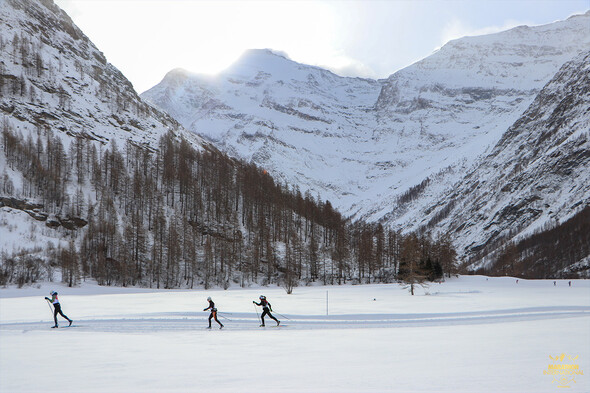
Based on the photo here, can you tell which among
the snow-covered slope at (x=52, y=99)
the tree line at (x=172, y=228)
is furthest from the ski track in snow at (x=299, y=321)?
the snow-covered slope at (x=52, y=99)

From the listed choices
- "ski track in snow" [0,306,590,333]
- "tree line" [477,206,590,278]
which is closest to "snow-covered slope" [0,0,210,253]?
"ski track in snow" [0,306,590,333]

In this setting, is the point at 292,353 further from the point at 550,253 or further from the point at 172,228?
the point at 550,253

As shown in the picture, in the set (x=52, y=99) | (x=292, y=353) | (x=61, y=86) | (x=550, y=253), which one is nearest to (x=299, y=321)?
(x=292, y=353)

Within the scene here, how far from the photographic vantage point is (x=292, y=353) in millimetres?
17047

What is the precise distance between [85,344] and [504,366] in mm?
18162

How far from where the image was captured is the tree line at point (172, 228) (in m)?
81.8

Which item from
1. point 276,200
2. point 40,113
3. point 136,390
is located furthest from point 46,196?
point 136,390

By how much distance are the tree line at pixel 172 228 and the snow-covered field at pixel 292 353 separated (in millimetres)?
39280

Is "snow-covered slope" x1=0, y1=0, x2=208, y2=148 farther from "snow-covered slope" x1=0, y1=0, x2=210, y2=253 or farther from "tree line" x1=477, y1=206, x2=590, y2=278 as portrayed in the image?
"tree line" x1=477, y1=206, x2=590, y2=278

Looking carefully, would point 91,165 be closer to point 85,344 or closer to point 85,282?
point 85,282

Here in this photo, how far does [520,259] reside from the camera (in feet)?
583

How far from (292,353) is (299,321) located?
1151 centimetres

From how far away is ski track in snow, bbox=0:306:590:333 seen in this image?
82.8 ft

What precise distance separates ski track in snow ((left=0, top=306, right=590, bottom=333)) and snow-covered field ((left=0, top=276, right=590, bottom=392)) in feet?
0.24
